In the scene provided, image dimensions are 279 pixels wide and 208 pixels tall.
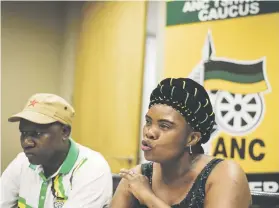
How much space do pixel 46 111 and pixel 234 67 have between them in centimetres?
147

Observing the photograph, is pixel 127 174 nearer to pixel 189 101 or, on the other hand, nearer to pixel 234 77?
pixel 189 101

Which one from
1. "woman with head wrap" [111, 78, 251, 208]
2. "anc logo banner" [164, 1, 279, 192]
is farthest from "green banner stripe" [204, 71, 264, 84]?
"woman with head wrap" [111, 78, 251, 208]

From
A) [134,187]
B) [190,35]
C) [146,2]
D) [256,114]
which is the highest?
[146,2]

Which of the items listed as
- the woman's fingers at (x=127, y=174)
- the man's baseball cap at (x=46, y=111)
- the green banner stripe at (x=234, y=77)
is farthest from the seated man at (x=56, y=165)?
the green banner stripe at (x=234, y=77)

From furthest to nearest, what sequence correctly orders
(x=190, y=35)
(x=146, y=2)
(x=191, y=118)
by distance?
(x=146, y=2)
(x=190, y=35)
(x=191, y=118)

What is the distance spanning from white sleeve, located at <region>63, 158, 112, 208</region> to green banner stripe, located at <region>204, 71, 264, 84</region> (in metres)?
1.34

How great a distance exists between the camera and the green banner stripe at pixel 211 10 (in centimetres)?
285

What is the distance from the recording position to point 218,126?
2957 millimetres

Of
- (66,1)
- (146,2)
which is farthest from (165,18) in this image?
(66,1)

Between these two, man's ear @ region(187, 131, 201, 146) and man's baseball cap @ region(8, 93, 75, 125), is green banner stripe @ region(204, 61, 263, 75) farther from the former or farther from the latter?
man's ear @ region(187, 131, 201, 146)

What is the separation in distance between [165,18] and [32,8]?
1362mm

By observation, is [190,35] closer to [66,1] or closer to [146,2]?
[146,2]

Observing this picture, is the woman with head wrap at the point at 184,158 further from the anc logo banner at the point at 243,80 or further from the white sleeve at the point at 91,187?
the anc logo banner at the point at 243,80

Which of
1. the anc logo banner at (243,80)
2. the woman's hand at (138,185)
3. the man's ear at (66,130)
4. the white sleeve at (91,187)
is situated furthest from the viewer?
the anc logo banner at (243,80)
